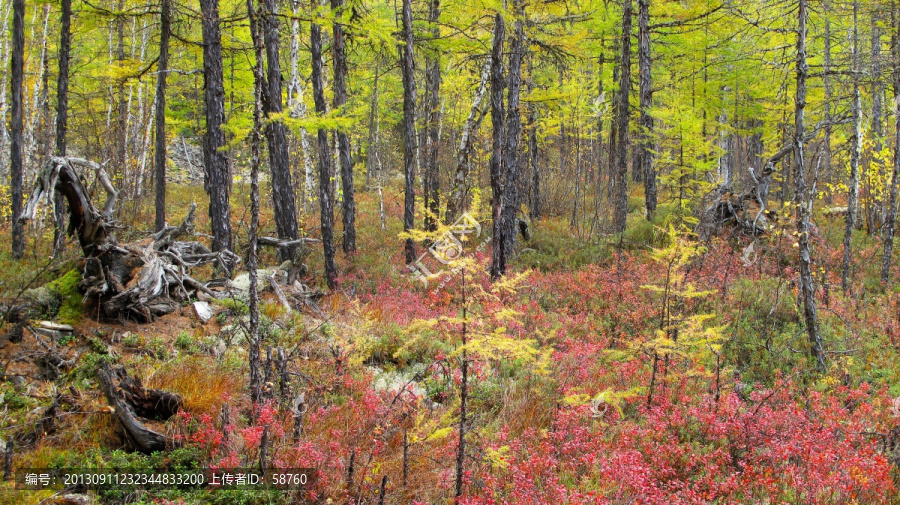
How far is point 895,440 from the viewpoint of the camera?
568 centimetres

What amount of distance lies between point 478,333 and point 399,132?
30.2 metres

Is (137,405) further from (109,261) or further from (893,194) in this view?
(893,194)

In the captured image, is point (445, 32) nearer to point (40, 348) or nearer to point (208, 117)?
point (208, 117)

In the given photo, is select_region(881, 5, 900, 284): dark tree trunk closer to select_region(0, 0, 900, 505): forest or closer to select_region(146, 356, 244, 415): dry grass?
select_region(0, 0, 900, 505): forest

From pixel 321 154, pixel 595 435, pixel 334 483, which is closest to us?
pixel 334 483

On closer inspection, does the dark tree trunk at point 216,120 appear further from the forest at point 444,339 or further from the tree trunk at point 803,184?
the tree trunk at point 803,184

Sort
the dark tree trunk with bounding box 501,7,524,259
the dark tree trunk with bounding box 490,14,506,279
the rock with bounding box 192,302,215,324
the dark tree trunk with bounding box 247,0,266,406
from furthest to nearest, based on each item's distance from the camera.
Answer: the dark tree trunk with bounding box 501,7,524,259 < the dark tree trunk with bounding box 490,14,506,279 < the rock with bounding box 192,302,215,324 < the dark tree trunk with bounding box 247,0,266,406

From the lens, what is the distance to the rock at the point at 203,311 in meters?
7.73

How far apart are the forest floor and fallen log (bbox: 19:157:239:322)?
31 cm

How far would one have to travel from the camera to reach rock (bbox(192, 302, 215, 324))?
7734mm

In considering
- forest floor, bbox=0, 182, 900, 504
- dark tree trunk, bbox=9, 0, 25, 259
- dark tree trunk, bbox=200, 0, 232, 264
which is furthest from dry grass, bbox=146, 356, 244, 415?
dark tree trunk, bbox=9, 0, 25, 259

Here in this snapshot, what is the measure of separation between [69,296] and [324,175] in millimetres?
6842

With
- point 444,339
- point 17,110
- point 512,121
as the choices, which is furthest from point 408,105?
point 17,110

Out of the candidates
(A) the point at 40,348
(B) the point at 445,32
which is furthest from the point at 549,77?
(A) the point at 40,348
